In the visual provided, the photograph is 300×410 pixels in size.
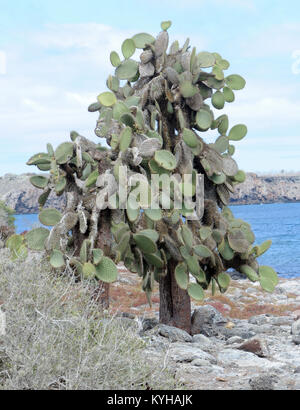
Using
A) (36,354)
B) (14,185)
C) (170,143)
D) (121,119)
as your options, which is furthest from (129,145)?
(14,185)

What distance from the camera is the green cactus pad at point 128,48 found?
7.33m

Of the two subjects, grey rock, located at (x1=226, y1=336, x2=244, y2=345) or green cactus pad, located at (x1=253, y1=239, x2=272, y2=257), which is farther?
green cactus pad, located at (x1=253, y1=239, x2=272, y2=257)

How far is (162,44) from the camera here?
7.27 metres

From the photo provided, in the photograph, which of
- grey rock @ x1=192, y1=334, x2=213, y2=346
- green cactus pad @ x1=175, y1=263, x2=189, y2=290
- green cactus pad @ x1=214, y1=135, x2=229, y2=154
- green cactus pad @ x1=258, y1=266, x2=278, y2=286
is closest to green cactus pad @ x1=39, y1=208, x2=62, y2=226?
green cactus pad @ x1=175, y1=263, x2=189, y2=290

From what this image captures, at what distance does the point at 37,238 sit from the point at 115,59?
2.73 metres

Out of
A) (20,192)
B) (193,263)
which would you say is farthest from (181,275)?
(20,192)

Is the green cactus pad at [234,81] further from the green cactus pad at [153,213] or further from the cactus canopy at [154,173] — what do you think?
the green cactus pad at [153,213]

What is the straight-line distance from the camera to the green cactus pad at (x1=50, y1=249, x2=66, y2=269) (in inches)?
235

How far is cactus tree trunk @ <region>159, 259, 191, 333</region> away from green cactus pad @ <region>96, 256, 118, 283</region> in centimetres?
146

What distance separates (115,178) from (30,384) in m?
2.63

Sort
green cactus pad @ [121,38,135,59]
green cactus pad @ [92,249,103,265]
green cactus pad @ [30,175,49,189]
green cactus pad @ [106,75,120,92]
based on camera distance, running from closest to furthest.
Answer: green cactus pad @ [92,249,103,265] < green cactus pad @ [30,175,49,189] < green cactus pad @ [121,38,135,59] < green cactus pad @ [106,75,120,92]

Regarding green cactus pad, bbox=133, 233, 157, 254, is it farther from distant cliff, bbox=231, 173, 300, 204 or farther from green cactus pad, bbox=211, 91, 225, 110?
distant cliff, bbox=231, 173, 300, 204

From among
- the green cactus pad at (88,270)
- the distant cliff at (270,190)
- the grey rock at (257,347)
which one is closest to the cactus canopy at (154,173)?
the green cactus pad at (88,270)

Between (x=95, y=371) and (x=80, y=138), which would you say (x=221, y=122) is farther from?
(x=95, y=371)
